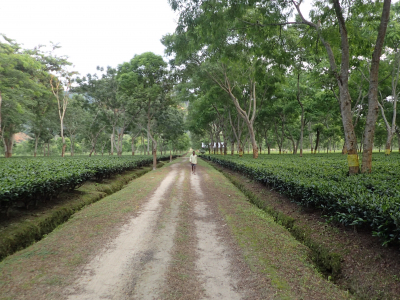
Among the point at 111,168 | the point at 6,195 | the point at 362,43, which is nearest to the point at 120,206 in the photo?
the point at 6,195

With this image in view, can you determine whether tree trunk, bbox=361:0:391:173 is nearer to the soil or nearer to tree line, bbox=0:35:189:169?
the soil

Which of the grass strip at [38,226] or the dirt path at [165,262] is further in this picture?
the grass strip at [38,226]

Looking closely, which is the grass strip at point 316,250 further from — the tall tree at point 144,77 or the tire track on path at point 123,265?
the tall tree at point 144,77

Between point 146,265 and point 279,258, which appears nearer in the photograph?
point 146,265

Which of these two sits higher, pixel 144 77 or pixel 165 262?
pixel 144 77

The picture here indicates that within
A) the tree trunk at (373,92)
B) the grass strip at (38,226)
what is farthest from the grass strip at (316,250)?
the grass strip at (38,226)

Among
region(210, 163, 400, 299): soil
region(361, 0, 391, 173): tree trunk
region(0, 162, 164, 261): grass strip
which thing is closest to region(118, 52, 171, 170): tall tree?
region(0, 162, 164, 261): grass strip

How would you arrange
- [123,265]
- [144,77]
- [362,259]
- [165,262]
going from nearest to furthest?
1. [362,259]
2. [123,265]
3. [165,262]
4. [144,77]

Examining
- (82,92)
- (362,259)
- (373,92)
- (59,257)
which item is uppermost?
(82,92)

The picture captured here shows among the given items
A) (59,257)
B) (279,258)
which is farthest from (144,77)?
(279,258)

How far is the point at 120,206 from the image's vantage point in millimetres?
7398

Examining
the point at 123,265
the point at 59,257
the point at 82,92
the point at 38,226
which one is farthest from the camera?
the point at 82,92

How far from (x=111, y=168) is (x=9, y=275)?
30.8 ft

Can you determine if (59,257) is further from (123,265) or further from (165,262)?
(165,262)
